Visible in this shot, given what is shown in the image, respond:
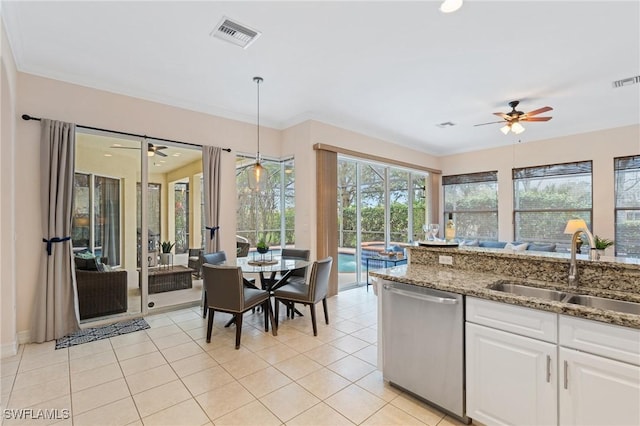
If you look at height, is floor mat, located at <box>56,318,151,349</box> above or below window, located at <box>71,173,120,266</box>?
below

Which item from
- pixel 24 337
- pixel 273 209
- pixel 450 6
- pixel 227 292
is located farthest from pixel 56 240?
pixel 450 6

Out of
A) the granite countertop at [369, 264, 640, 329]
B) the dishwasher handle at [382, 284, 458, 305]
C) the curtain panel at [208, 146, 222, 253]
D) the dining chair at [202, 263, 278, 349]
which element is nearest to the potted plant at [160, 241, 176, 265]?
the curtain panel at [208, 146, 222, 253]

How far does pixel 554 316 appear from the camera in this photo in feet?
5.31

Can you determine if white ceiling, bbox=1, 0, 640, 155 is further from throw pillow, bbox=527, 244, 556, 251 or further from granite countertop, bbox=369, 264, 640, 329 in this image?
throw pillow, bbox=527, 244, 556, 251

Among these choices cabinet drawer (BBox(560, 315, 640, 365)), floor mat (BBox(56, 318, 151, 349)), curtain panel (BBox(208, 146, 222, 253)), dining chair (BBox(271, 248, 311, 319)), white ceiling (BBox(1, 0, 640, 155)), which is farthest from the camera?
curtain panel (BBox(208, 146, 222, 253))

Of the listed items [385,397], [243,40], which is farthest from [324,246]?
[243,40]

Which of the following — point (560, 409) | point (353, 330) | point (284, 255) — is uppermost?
point (284, 255)

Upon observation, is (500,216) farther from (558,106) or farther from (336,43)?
(336,43)

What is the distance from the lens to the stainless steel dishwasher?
1.98m

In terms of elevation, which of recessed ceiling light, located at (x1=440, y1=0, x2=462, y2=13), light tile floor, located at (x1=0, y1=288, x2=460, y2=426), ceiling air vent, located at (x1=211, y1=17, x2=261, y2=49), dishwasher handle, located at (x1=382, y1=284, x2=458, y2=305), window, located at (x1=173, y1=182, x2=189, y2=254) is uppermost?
ceiling air vent, located at (x1=211, y1=17, x2=261, y2=49)

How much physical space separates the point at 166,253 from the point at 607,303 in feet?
15.5

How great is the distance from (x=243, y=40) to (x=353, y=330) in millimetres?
3322

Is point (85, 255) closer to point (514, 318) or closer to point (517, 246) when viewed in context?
point (514, 318)
